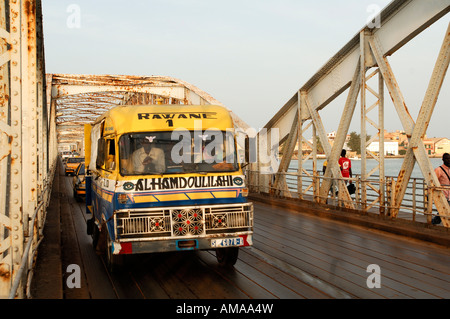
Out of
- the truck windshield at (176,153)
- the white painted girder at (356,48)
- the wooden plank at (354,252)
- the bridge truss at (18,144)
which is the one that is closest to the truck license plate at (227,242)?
the truck windshield at (176,153)

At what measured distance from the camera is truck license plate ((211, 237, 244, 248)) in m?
7.80

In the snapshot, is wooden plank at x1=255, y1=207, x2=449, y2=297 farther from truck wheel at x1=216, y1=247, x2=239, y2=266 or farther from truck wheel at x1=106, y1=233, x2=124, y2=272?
truck wheel at x1=106, y1=233, x2=124, y2=272

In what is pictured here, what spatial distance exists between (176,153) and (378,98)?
6.78 metres

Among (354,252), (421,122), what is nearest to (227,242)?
(354,252)

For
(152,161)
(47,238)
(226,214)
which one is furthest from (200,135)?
(47,238)

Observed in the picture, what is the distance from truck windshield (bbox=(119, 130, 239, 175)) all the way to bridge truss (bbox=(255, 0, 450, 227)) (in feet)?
16.1

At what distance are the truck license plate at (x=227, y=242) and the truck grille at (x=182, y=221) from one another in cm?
16

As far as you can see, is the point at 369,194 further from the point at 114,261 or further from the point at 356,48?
the point at 114,261

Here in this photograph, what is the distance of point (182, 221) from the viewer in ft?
25.5

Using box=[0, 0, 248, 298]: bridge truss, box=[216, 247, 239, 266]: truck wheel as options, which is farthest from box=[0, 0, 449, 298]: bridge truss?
box=[216, 247, 239, 266]: truck wheel

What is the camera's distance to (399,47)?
12.1m
